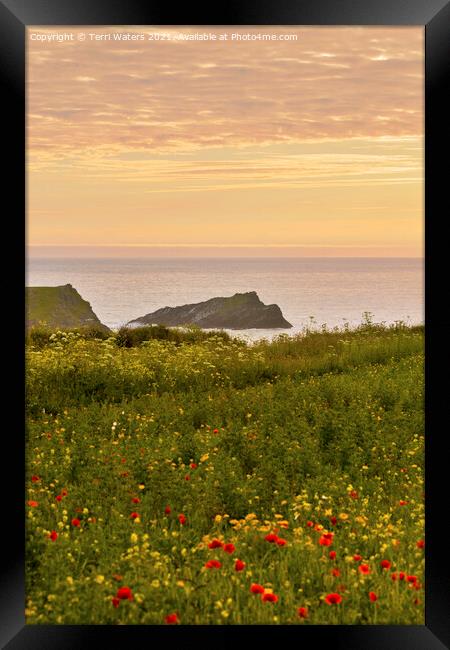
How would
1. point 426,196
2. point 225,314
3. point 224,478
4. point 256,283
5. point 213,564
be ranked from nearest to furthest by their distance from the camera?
point 213,564 → point 426,196 → point 224,478 → point 256,283 → point 225,314

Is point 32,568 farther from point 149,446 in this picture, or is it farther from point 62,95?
point 62,95

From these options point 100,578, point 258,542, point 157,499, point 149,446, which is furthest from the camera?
point 149,446

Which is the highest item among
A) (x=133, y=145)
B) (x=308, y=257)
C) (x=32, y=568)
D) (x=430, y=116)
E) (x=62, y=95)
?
(x=62, y=95)

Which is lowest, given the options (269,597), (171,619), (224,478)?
(171,619)

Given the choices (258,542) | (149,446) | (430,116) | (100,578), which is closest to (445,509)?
(258,542)

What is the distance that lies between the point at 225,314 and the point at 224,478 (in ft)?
6.40

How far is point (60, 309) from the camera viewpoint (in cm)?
646

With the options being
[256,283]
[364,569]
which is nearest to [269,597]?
→ [364,569]

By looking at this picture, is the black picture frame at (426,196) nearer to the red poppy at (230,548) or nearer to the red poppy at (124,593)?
the red poppy at (124,593)

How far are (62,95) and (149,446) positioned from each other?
3.02 metres

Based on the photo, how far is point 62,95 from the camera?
568cm

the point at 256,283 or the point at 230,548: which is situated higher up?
the point at 256,283

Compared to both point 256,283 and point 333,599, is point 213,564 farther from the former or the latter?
point 256,283

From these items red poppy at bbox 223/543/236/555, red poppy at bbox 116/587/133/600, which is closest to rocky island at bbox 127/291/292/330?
red poppy at bbox 223/543/236/555
